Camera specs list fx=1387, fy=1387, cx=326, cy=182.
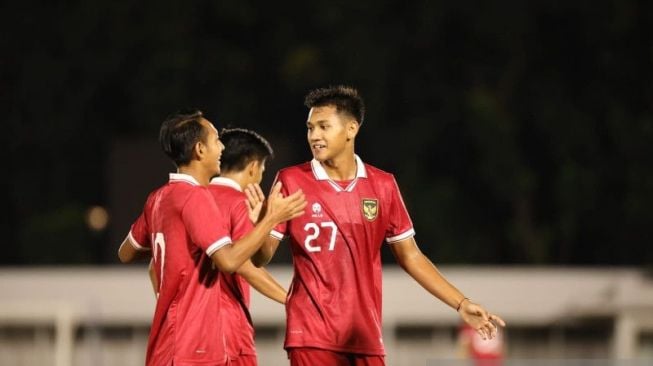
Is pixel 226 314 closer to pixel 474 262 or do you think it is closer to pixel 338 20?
pixel 474 262

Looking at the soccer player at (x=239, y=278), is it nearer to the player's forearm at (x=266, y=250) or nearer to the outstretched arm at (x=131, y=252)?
the player's forearm at (x=266, y=250)

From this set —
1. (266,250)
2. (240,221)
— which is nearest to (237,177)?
(240,221)

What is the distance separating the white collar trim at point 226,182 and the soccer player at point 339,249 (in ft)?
2.40

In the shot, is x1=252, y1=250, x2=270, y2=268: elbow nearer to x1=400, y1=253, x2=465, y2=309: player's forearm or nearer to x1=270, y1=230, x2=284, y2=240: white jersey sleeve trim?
x1=270, y1=230, x2=284, y2=240: white jersey sleeve trim

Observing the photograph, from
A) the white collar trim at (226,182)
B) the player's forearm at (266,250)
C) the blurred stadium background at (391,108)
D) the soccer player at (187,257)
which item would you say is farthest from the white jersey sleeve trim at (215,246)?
the blurred stadium background at (391,108)

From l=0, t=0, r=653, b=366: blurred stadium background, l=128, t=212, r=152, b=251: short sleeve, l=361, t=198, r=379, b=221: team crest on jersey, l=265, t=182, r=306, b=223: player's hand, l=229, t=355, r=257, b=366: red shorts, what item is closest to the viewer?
l=265, t=182, r=306, b=223: player's hand

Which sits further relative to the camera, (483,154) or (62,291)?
(483,154)

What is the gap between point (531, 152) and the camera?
2364cm

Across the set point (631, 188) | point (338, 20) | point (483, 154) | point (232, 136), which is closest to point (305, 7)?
point (338, 20)

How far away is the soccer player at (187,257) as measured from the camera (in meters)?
5.82

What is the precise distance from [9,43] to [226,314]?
19.3m

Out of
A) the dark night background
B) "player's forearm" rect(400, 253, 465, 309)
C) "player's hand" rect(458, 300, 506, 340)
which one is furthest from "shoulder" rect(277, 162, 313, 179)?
the dark night background

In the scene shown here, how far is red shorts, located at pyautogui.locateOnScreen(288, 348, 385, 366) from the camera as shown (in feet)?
19.7

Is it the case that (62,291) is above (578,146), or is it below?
below
